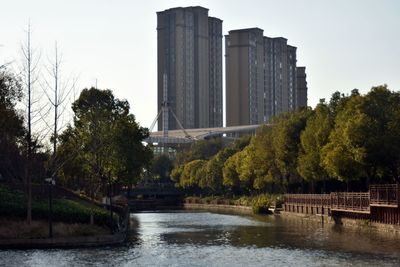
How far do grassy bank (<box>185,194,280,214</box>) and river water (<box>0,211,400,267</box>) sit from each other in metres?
41.5

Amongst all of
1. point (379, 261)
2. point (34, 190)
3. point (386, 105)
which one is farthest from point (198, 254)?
point (386, 105)

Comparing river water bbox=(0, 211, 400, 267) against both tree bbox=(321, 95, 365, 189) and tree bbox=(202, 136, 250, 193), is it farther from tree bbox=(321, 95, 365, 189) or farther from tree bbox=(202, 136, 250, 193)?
tree bbox=(202, 136, 250, 193)

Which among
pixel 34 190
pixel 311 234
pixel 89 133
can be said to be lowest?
pixel 311 234

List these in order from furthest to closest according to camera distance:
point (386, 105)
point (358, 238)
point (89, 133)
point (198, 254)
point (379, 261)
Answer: point (89, 133) → point (386, 105) → point (358, 238) → point (198, 254) → point (379, 261)

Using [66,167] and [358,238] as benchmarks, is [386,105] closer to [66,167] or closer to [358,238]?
[358,238]

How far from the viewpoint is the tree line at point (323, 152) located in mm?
67000

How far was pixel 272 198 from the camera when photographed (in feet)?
369

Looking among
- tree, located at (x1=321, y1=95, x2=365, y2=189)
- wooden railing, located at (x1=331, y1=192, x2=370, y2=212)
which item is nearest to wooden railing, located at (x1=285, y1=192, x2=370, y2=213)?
wooden railing, located at (x1=331, y1=192, x2=370, y2=212)

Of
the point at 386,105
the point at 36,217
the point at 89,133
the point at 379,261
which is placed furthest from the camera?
the point at 89,133

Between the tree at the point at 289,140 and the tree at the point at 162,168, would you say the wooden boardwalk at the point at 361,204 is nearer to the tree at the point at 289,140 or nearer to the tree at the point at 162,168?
the tree at the point at 289,140

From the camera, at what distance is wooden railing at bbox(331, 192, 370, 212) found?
69375mm

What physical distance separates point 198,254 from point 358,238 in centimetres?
1728

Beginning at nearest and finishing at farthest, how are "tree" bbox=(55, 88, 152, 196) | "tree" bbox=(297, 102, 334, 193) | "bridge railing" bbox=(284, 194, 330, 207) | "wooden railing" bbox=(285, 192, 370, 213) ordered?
"wooden railing" bbox=(285, 192, 370, 213)
"tree" bbox=(55, 88, 152, 196)
"tree" bbox=(297, 102, 334, 193)
"bridge railing" bbox=(284, 194, 330, 207)

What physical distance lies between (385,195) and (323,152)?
47.8ft
